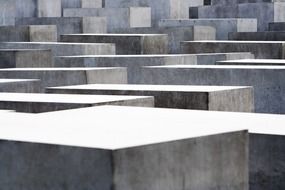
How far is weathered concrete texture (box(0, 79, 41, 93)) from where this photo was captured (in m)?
8.45

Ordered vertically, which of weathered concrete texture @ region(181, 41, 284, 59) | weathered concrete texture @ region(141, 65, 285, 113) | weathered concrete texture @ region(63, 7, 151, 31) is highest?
weathered concrete texture @ region(63, 7, 151, 31)

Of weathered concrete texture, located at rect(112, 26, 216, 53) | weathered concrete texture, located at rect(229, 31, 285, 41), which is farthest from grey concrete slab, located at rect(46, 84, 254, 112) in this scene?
weathered concrete texture, located at rect(229, 31, 285, 41)

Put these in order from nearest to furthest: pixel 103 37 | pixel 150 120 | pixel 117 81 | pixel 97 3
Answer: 1. pixel 150 120
2. pixel 117 81
3. pixel 103 37
4. pixel 97 3

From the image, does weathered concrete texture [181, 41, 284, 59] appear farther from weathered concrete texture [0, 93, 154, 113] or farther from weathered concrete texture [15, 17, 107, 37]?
weathered concrete texture [0, 93, 154, 113]

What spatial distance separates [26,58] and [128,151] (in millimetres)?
8754

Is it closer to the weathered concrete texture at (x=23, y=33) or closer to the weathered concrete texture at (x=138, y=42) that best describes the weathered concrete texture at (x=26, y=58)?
the weathered concrete texture at (x=138, y=42)

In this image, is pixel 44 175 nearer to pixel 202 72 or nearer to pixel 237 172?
pixel 237 172

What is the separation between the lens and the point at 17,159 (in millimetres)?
3967

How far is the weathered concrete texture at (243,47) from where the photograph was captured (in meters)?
13.7

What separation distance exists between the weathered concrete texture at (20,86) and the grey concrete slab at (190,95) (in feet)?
2.13

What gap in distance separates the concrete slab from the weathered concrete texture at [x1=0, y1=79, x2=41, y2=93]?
12.5 ft

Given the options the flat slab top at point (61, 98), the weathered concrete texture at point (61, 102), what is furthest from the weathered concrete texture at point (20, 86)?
the weathered concrete texture at point (61, 102)

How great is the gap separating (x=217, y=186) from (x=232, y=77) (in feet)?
18.3

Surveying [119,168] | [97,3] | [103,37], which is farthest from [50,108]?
[97,3]
